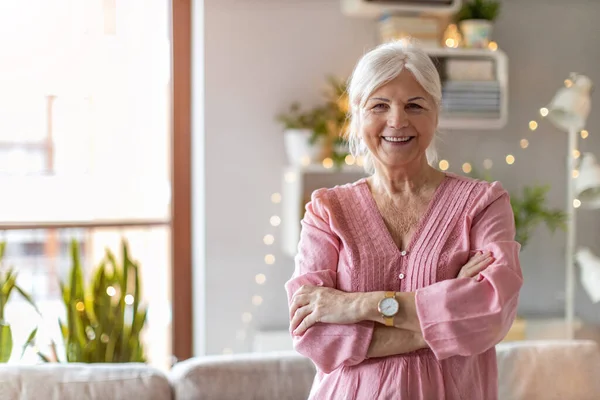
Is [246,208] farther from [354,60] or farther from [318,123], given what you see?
[354,60]

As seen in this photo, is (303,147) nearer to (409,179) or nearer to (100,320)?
(100,320)

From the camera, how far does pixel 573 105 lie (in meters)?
3.31

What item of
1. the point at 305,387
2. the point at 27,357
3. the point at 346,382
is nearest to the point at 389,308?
the point at 346,382

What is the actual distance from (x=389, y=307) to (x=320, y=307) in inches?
6.1

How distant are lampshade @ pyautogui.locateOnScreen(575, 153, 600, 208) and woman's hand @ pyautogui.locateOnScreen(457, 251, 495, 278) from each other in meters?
1.94

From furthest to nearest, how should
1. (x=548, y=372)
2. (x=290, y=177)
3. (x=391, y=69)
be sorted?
(x=290, y=177), (x=548, y=372), (x=391, y=69)

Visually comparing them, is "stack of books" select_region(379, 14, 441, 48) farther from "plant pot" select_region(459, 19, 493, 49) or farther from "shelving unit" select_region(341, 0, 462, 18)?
"plant pot" select_region(459, 19, 493, 49)

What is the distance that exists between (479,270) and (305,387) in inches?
32.3

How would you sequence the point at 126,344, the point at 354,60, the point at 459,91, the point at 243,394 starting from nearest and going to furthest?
1. the point at 243,394
2. the point at 126,344
3. the point at 459,91
4. the point at 354,60

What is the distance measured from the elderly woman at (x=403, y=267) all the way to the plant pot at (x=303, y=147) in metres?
1.54

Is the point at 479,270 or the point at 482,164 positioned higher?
the point at 482,164

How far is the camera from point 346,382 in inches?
63.1

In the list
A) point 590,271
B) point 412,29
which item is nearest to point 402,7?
point 412,29

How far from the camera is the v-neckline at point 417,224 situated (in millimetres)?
1620
